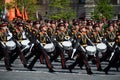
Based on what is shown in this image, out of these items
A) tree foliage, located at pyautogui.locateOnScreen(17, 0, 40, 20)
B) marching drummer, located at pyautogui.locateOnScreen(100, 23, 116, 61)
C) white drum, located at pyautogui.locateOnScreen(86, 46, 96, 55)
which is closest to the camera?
white drum, located at pyautogui.locateOnScreen(86, 46, 96, 55)

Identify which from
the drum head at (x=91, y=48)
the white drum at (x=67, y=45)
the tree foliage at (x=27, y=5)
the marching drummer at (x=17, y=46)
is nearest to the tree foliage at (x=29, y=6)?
the tree foliage at (x=27, y=5)

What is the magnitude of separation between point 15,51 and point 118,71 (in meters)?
3.95

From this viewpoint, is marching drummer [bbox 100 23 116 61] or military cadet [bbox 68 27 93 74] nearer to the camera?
military cadet [bbox 68 27 93 74]

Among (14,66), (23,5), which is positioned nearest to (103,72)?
(14,66)

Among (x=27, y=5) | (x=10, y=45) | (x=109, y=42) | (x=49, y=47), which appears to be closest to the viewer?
(x=49, y=47)

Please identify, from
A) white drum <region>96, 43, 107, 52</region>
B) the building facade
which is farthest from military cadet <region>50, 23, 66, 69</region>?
the building facade

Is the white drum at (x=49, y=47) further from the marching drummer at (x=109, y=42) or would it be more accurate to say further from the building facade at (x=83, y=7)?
the building facade at (x=83, y=7)

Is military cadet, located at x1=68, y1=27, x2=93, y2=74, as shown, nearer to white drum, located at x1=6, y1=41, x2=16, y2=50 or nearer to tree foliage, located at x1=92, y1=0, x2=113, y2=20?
white drum, located at x1=6, y1=41, x2=16, y2=50

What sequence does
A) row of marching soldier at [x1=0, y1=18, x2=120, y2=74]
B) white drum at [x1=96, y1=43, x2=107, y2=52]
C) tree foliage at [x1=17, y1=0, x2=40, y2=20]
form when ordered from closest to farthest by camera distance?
row of marching soldier at [x1=0, y1=18, x2=120, y2=74], white drum at [x1=96, y1=43, x2=107, y2=52], tree foliage at [x1=17, y1=0, x2=40, y2=20]

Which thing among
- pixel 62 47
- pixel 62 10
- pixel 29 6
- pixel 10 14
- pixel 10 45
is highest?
pixel 10 45

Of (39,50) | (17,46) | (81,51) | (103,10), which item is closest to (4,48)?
(17,46)

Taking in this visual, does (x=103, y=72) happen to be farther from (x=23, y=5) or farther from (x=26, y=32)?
(x=23, y=5)

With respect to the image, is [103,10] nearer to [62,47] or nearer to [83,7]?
[83,7]

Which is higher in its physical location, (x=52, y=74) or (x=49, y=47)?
(x=49, y=47)
